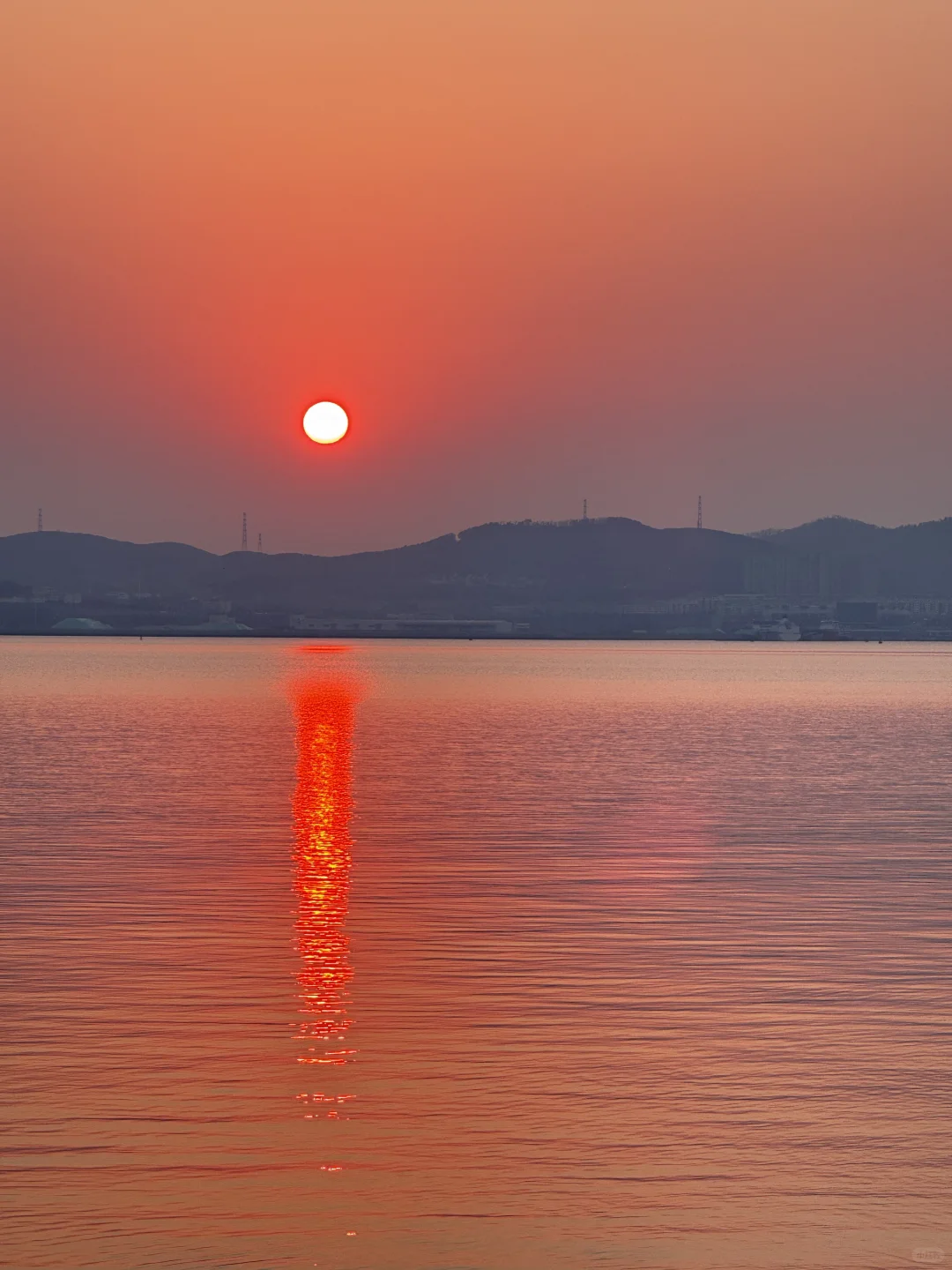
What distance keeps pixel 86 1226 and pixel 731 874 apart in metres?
16.2

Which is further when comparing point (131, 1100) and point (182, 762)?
point (182, 762)

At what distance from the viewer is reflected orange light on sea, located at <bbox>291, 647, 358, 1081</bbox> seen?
14.1 m

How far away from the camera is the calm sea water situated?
9.57 metres

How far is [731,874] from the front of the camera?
24.6m

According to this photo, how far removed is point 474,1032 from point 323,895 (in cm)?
844

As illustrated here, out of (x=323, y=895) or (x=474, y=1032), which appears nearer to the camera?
(x=474, y=1032)

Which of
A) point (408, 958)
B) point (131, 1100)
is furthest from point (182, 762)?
point (131, 1100)

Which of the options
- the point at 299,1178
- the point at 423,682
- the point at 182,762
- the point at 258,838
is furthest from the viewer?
the point at 423,682

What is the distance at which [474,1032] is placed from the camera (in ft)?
46.0

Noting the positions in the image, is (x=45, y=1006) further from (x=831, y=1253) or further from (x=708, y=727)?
(x=708, y=727)

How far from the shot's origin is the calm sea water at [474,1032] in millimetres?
9570

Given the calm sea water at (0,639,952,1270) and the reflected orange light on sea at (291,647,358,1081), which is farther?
the reflected orange light on sea at (291,647,358,1081)

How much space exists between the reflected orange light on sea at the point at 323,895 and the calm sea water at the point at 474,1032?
3.1 inches

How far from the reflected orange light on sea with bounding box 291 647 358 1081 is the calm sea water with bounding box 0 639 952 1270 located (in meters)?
0.08
